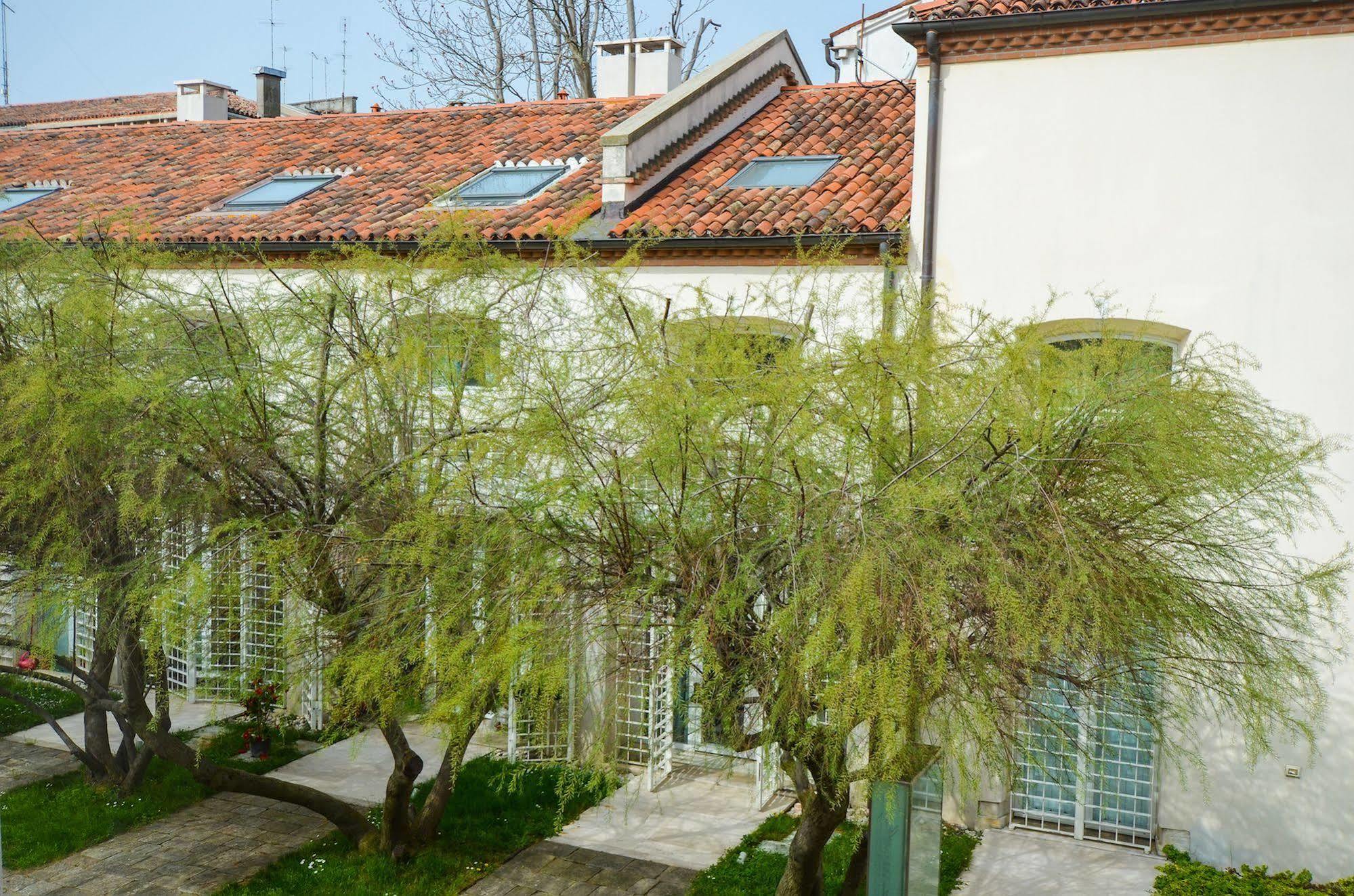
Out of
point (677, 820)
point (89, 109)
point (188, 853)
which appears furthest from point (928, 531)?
point (89, 109)

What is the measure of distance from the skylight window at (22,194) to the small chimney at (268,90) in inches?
243

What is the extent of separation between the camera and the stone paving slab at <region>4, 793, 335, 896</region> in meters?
9.36

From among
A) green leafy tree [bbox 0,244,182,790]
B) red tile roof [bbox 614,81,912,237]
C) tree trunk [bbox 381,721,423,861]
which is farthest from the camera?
red tile roof [bbox 614,81,912,237]

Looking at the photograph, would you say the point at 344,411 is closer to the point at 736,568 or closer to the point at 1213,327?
the point at 736,568

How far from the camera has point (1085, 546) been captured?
221 inches

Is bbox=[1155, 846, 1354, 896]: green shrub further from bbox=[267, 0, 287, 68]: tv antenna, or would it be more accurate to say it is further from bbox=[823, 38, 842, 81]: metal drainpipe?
bbox=[267, 0, 287, 68]: tv antenna

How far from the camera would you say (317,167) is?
51.8 ft

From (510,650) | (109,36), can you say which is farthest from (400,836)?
(109,36)

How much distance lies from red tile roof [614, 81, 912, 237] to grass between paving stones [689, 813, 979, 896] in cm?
513

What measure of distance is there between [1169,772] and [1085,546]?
200 inches

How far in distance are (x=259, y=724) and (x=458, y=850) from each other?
3745 mm

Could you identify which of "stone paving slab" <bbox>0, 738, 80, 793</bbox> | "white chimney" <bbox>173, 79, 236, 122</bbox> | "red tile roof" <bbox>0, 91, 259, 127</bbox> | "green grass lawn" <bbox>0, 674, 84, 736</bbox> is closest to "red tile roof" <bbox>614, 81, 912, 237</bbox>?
"stone paving slab" <bbox>0, 738, 80, 793</bbox>

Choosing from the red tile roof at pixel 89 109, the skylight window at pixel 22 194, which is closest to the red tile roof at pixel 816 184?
the skylight window at pixel 22 194

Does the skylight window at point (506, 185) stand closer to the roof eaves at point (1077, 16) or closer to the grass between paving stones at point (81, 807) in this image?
the roof eaves at point (1077, 16)
